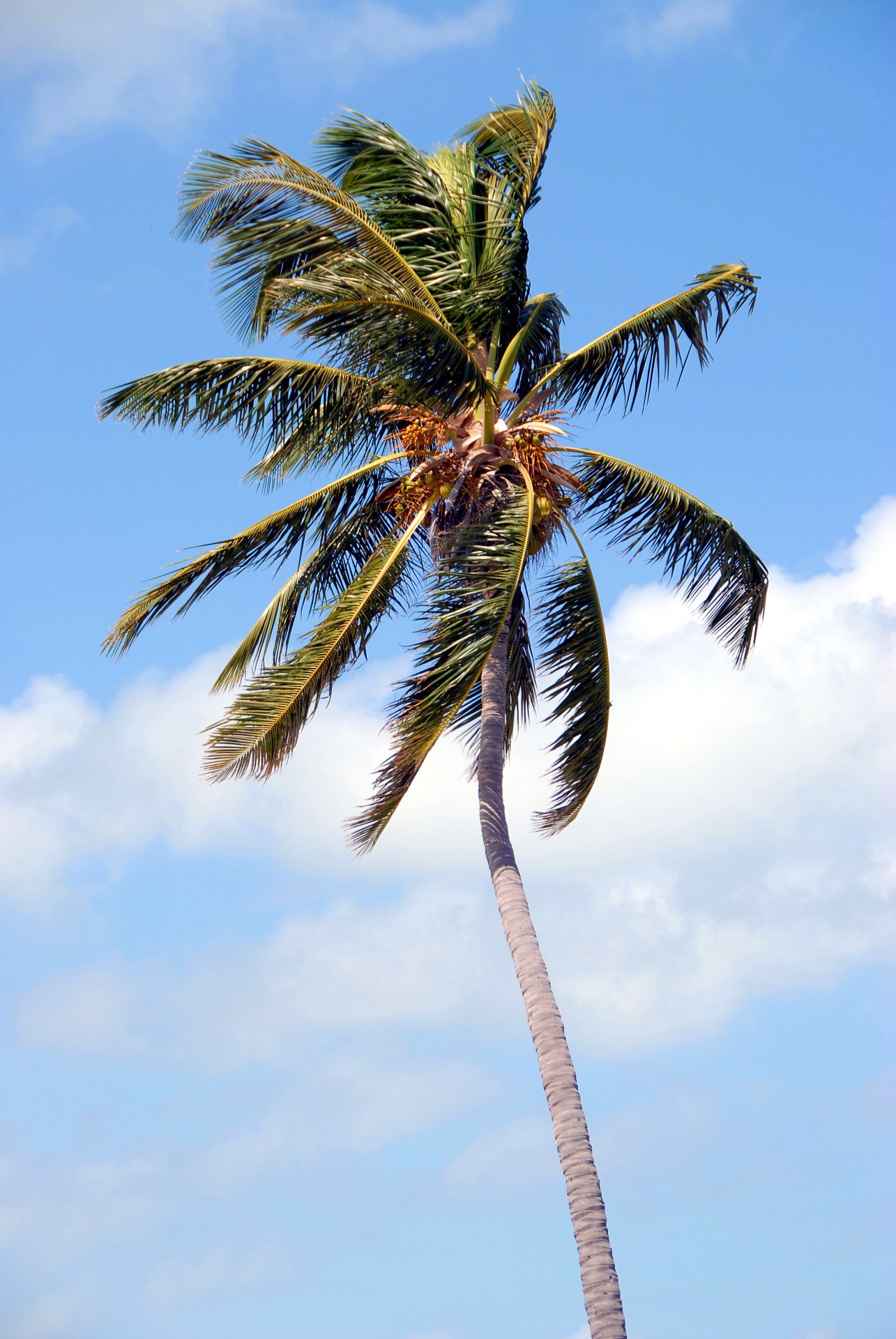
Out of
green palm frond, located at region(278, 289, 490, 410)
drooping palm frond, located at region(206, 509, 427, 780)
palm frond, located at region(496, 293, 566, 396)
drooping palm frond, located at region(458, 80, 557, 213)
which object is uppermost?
drooping palm frond, located at region(458, 80, 557, 213)

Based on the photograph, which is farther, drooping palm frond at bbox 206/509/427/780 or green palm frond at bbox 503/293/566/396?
green palm frond at bbox 503/293/566/396

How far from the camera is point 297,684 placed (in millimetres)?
13250

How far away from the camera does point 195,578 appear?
576 inches

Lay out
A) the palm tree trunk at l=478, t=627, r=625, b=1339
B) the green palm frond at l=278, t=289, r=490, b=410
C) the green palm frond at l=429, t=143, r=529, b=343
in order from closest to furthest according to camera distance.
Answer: the palm tree trunk at l=478, t=627, r=625, b=1339
the green palm frond at l=278, t=289, r=490, b=410
the green palm frond at l=429, t=143, r=529, b=343

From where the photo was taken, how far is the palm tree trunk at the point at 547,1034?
448 inches

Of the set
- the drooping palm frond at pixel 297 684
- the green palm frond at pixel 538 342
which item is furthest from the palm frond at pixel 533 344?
the drooping palm frond at pixel 297 684

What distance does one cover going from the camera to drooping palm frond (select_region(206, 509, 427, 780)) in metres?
13.0

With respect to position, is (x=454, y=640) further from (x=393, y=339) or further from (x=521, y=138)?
(x=521, y=138)

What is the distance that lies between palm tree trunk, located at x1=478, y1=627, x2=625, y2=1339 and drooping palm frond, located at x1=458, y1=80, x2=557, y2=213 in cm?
509

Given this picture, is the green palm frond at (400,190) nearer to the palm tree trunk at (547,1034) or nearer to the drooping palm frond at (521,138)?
the drooping palm frond at (521,138)

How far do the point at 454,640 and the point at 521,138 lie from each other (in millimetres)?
6450

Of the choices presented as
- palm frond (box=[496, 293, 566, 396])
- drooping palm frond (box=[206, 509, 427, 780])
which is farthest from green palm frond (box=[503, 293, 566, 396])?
drooping palm frond (box=[206, 509, 427, 780])

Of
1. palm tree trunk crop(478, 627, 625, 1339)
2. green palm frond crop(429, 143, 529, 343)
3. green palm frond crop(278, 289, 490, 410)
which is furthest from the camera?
green palm frond crop(429, 143, 529, 343)

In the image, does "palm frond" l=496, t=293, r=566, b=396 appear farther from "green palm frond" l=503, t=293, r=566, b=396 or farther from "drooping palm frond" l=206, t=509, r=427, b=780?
"drooping palm frond" l=206, t=509, r=427, b=780
